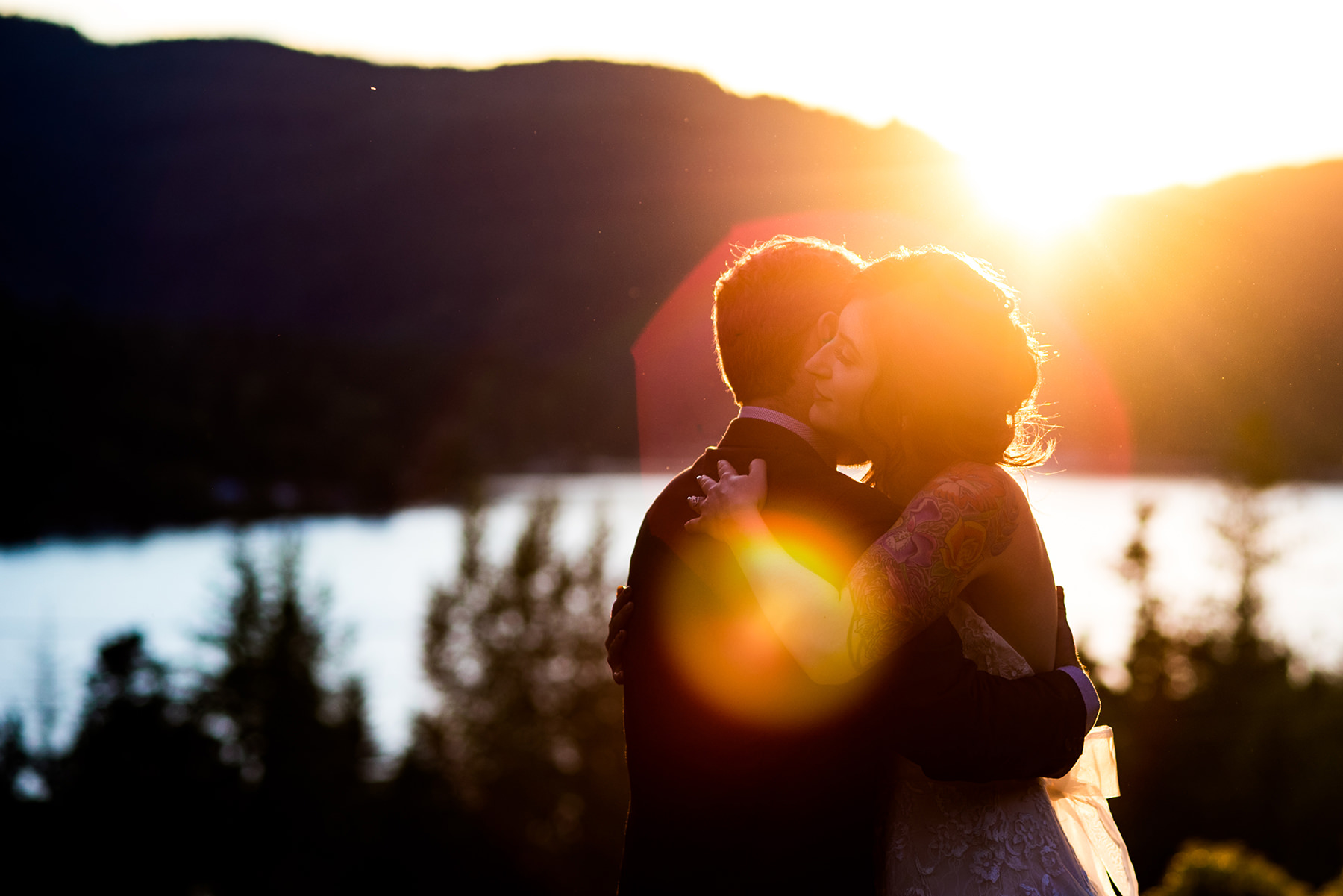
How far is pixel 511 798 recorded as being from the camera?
65.5 ft

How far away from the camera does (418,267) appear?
3136 cm

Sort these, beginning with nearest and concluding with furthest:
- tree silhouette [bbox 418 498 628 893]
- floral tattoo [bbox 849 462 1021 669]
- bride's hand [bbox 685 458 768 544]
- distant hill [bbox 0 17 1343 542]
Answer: floral tattoo [bbox 849 462 1021 669] < bride's hand [bbox 685 458 768 544] < distant hill [bbox 0 17 1343 542] < tree silhouette [bbox 418 498 628 893]

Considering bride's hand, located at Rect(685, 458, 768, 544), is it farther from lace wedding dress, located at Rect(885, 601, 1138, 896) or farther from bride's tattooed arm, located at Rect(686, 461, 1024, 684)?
lace wedding dress, located at Rect(885, 601, 1138, 896)

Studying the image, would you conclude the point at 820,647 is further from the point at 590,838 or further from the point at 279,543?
the point at 279,543

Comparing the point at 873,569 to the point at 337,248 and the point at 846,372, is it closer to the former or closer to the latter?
the point at 846,372

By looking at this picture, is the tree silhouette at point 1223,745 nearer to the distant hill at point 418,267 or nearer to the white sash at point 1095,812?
the distant hill at point 418,267

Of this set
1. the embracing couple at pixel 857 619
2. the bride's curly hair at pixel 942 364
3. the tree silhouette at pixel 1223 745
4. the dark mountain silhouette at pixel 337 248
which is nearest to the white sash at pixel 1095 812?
the embracing couple at pixel 857 619

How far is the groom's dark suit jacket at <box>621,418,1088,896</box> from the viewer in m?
1.65

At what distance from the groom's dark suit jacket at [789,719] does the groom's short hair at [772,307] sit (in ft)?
0.39

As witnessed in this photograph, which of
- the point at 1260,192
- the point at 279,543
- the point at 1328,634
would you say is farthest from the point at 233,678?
the point at 1328,634

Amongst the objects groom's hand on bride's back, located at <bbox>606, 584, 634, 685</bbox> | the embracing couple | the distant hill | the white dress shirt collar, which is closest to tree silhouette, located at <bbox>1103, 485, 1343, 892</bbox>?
the distant hill

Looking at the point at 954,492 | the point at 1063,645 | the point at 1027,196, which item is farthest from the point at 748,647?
the point at 1027,196

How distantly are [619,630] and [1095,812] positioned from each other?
3.81 feet

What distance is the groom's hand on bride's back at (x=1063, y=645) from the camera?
2000mm
